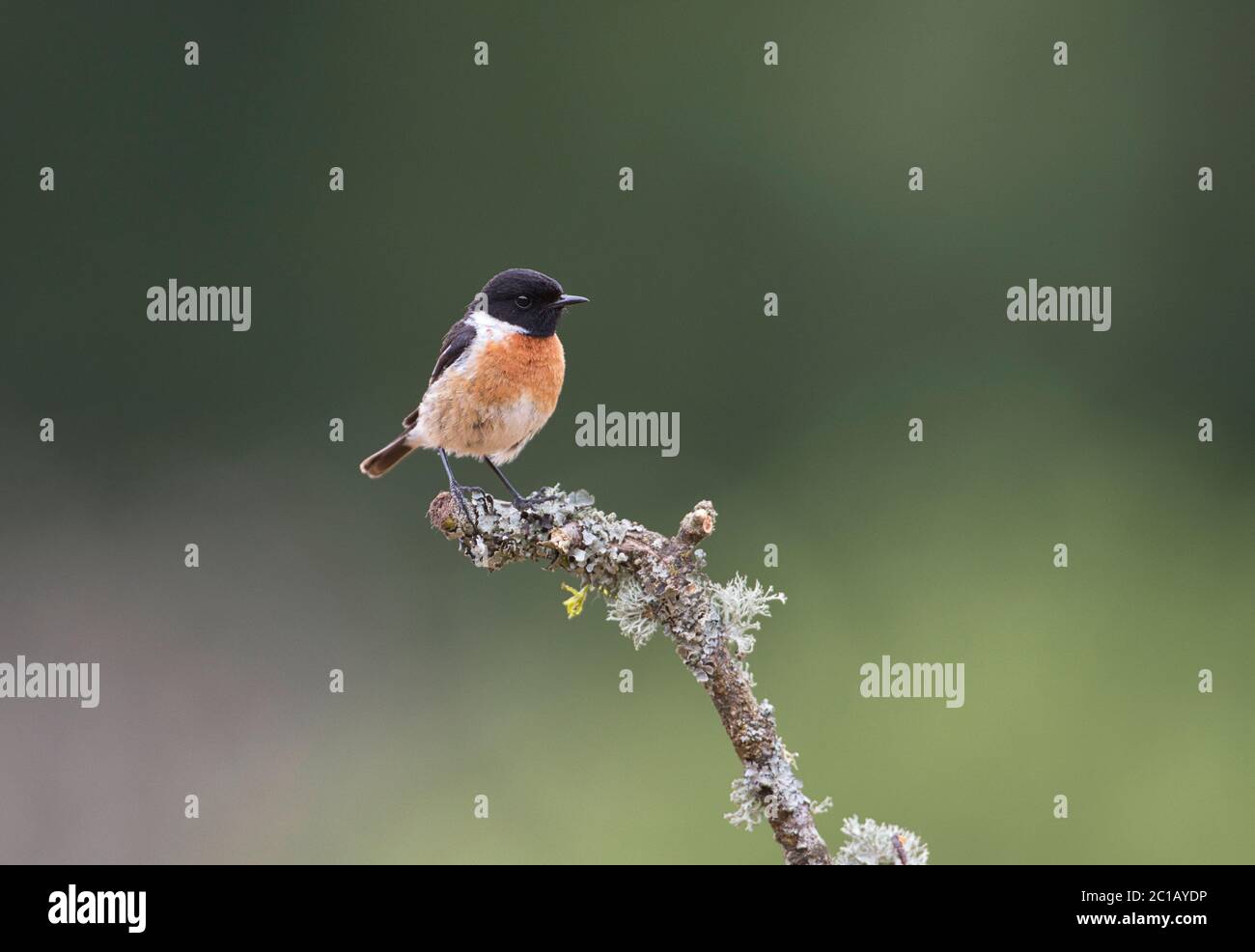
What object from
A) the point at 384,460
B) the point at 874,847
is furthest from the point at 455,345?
the point at 874,847

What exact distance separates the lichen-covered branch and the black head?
169cm

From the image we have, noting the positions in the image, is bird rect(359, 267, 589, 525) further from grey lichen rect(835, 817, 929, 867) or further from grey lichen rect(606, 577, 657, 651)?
grey lichen rect(835, 817, 929, 867)

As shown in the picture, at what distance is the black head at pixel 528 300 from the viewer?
4711 millimetres

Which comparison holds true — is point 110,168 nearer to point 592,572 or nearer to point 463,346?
point 463,346

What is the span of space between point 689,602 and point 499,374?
2.09 meters

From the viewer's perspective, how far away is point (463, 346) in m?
4.76

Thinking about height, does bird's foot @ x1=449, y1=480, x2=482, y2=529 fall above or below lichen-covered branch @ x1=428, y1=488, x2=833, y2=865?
above

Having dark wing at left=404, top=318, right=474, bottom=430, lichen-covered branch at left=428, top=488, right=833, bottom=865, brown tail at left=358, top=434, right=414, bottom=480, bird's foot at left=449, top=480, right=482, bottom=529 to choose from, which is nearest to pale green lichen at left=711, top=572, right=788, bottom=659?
lichen-covered branch at left=428, top=488, right=833, bottom=865

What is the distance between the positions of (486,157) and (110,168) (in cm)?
269

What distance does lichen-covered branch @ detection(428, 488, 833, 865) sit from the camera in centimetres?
254

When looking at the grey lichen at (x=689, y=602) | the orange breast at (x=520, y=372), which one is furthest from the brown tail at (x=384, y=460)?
the grey lichen at (x=689, y=602)

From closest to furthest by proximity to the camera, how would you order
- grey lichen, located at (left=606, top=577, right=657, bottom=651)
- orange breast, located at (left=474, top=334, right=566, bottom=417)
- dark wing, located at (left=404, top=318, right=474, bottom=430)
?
grey lichen, located at (left=606, top=577, right=657, bottom=651) → orange breast, located at (left=474, top=334, right=566, bottom=417) → dark wing, located at (left=404, top=318, right=474, bottom=430)
